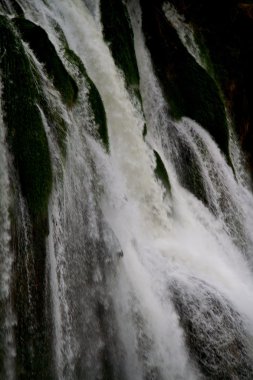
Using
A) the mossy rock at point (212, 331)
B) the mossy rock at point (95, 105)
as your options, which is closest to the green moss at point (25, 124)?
the mossy rock at point (95, 105)

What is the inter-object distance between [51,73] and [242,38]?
26.7 feet

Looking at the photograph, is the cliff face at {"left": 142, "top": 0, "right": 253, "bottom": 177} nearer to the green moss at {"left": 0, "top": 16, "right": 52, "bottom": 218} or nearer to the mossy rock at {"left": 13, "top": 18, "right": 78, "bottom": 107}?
the mossy rock at {"left": 13, "top": 18, "right": 78, "bottom": 107}

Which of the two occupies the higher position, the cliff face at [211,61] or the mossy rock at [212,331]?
the cliff face at [211,61]

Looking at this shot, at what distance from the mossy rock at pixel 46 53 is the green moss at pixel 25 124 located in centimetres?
45

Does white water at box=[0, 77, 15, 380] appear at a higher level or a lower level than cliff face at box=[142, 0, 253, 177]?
lower

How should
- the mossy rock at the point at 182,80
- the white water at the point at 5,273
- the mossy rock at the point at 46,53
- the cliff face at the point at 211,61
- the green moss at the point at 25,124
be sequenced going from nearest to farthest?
the white water at the point at 5,273 < the green moss at the point at 25,124 < the mossy rock at the point at 46,53 < the mossy rock at the point at 182,80 < the cliff face at the point at 211,61

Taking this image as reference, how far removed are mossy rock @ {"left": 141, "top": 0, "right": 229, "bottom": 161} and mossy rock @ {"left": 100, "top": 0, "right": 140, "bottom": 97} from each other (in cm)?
89

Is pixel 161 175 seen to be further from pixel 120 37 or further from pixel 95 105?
pixel 120 37

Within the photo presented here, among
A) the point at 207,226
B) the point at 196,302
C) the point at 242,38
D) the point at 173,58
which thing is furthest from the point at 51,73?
the point at 242,38

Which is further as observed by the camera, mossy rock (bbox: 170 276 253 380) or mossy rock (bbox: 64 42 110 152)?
mossy rock (bbox: 64 42 110 152)

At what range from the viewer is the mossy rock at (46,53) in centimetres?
632

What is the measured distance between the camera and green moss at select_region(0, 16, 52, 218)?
525 centimetres

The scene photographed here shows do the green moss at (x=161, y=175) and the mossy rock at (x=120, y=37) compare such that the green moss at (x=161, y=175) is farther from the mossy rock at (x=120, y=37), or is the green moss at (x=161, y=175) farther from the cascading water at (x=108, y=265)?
the mossy rock at (x=120, y=37)

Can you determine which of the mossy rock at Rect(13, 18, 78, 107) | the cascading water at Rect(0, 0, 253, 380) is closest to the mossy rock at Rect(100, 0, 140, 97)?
the cascading water at Rect(0, 0, 253, 380)
